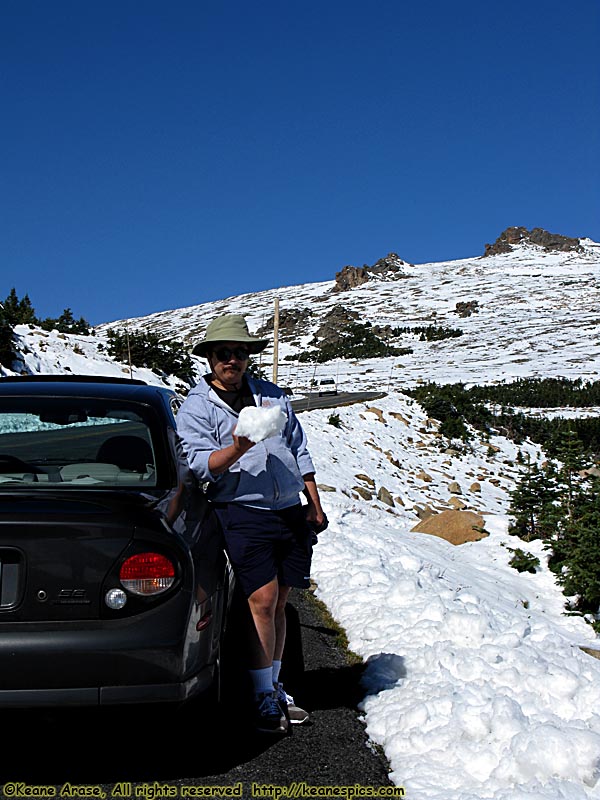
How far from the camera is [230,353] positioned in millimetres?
3756

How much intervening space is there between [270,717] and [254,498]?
1.03 metres

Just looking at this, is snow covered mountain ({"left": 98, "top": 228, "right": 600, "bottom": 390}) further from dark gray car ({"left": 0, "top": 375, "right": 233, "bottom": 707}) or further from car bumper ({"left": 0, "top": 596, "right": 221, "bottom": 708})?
car bumper ({"left": 0, "top": 596, "right": 221, "bottom": 708})

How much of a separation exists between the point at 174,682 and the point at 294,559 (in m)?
0.97

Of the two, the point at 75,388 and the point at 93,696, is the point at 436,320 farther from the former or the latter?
the point at 93,696

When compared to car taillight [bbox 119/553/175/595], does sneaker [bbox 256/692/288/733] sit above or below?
below

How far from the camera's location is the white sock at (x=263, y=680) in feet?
12.2

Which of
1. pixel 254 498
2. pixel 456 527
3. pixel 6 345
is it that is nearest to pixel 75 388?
pixel 254 498

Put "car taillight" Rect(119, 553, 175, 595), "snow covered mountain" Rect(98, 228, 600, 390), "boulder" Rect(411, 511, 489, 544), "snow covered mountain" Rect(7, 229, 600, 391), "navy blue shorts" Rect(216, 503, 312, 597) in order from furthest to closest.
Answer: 1. "snow covered mountain" Rect(98, 228, 600, 390)
2. "snow covered mountain" Rect(7, 229, 600, 391)
3. "boulder" Rect(411, 511, 489, 544)
4. "navy blue shorts" Rect(216, 503, 312, 597)
5. "car taillight" Rect(119, 553, 175, 595)

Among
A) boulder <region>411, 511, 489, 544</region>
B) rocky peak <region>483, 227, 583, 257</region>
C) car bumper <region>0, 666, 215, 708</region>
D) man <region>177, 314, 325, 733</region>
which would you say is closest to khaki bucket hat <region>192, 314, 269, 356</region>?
man <region>177, 314, 325, 733</region>

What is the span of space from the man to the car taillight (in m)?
0.60

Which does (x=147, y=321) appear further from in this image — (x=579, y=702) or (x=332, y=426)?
(x=579, y=702)

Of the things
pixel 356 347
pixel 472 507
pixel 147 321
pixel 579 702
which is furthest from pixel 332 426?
pixel 147 321

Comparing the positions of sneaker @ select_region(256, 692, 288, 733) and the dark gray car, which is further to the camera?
sneaker @ select_region(256, 692, 288, 733)

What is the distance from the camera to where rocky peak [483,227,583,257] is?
18148 centimetres
